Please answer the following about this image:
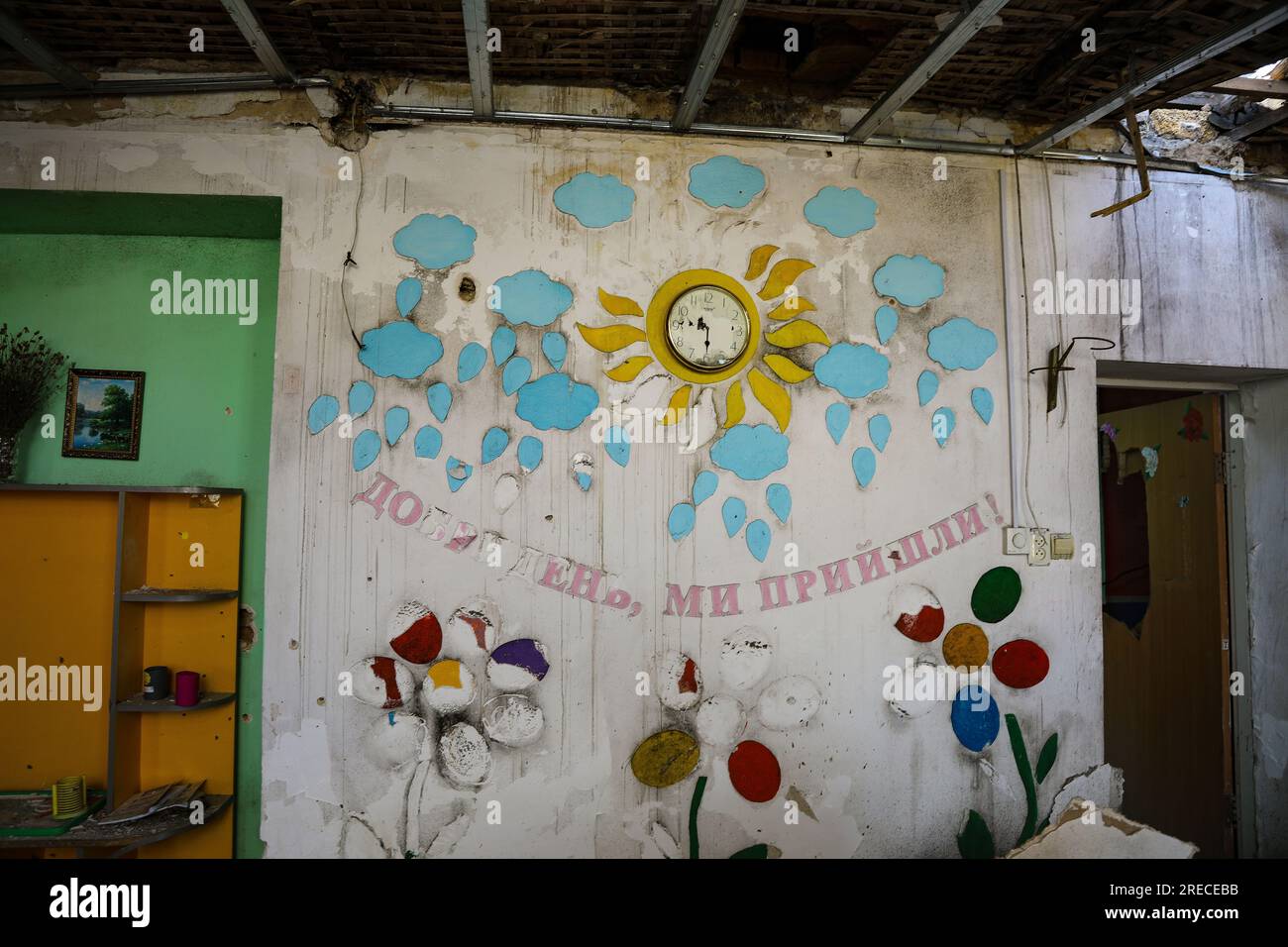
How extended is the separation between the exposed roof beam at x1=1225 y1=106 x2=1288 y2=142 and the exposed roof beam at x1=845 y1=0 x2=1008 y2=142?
1.54 metres

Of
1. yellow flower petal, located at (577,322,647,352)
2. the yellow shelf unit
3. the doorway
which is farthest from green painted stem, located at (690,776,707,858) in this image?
the doorway

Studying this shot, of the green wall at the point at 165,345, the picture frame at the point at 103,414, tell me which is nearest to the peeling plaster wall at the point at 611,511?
the green wall at the point at 165,345

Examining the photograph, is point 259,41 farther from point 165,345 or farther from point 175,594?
point 175,594

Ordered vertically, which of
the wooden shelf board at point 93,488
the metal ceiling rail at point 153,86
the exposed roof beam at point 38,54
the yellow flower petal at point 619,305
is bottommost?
the wooden shelf board at point 93,488

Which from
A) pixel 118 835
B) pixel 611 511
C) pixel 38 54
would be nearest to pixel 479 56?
pixel 38 54

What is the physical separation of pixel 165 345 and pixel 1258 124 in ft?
14.8

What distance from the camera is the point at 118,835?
8.74 feet

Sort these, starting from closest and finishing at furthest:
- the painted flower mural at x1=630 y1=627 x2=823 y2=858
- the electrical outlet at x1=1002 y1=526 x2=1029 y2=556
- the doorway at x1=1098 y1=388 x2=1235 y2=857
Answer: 1. the painted flower mural at x1=630 y1=627 x2=823 y2=858
2. the electrical outlet at x1=1002 y1=526 x2=1029 y2=556
3. the doorway at x1=1098 y1=388 x2=1235 y2=857

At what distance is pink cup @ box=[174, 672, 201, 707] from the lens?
2854 mm

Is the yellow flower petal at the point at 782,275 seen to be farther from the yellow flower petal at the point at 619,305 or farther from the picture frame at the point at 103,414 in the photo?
the picture frame at the point at 103,414

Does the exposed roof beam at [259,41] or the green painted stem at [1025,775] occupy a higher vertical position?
the exposed roof beam at [259,41]

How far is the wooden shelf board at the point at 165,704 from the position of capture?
280 cm

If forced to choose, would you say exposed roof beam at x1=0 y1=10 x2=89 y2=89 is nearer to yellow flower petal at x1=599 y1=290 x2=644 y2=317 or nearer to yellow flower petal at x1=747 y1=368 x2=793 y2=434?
yellow flower petal at x1=599 y1=290 x2=644 y2=317

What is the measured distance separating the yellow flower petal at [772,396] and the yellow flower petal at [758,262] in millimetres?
372
